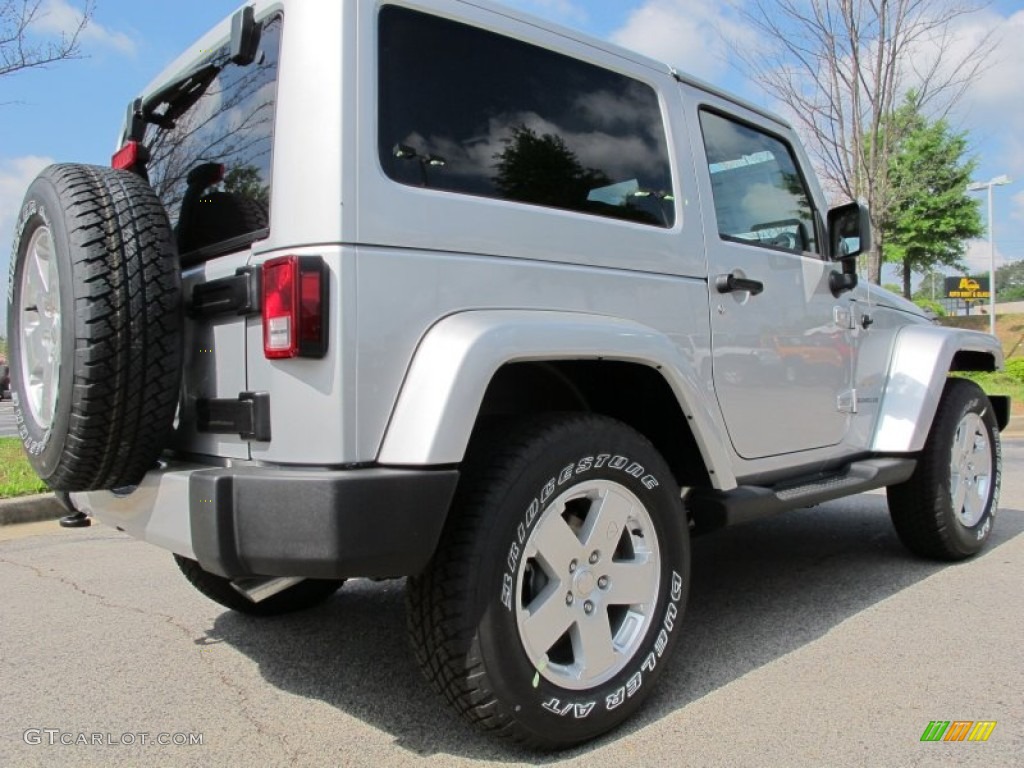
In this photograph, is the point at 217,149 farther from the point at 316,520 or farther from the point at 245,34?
the point at 316,520

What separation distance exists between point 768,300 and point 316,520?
204 cm

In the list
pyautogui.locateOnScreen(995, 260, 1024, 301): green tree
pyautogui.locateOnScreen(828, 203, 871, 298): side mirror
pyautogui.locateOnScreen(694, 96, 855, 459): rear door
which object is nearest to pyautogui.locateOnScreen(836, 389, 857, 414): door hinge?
pyautogui.locateOnScreen(694, 96, 855, 459): rear door

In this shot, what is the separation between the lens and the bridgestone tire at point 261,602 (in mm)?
3230

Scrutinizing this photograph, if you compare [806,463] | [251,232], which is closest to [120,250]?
[251,232]

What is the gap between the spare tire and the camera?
2.10 meters

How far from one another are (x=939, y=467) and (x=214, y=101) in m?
3.44

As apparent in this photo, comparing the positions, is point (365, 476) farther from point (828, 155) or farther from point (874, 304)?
point (828, 155)

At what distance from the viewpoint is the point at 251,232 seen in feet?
7.33

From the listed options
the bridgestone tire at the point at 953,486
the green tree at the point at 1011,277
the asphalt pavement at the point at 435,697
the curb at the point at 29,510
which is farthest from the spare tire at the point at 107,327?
the green tree at the point at 1011,277

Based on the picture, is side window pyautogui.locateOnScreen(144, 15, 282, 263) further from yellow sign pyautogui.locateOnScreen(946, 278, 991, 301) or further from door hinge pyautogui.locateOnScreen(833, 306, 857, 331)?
yellow sign pyautogui.locateOnScreen(946, 278, 991, 301)

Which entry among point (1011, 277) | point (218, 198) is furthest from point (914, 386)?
point (1011, 277)

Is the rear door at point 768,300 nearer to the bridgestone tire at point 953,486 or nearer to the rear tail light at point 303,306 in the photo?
the bridgestone tire at point 953,486

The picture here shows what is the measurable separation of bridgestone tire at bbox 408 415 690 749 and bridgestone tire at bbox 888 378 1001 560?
6.34ft

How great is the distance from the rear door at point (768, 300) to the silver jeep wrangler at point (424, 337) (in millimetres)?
33
